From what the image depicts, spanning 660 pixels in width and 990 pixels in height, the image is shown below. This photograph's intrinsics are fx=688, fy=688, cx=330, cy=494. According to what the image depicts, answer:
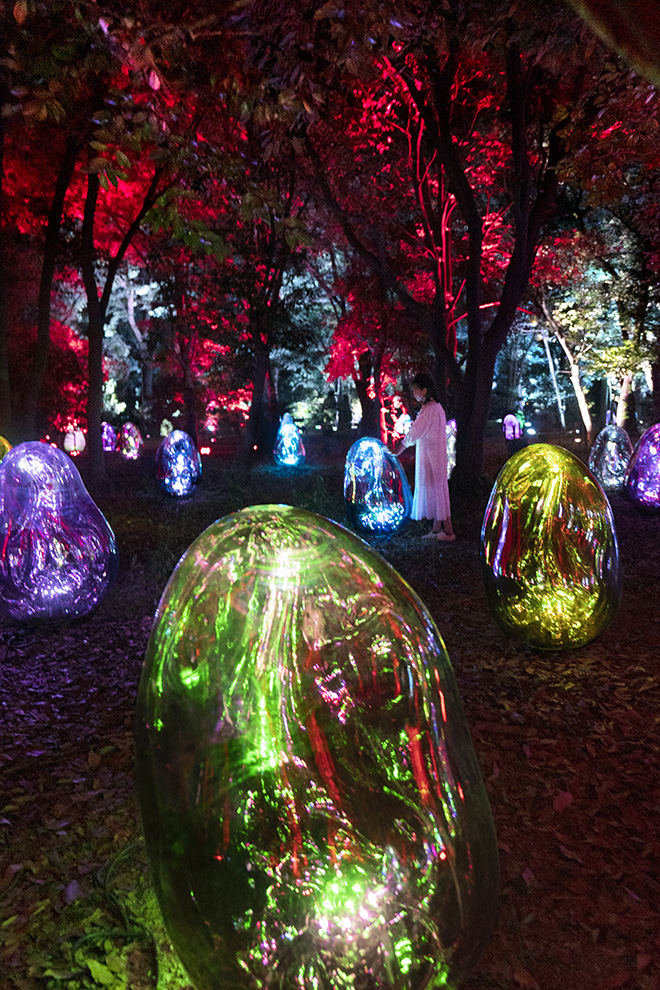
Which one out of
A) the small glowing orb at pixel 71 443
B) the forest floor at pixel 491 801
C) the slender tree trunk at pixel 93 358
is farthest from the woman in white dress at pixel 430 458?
the small glowing orb at pixel 71 443

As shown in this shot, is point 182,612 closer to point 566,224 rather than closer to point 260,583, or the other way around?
point 260,583

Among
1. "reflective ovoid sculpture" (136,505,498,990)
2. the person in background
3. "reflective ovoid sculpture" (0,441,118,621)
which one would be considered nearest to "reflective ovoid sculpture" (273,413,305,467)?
the person in background

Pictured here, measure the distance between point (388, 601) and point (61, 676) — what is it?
3.86m

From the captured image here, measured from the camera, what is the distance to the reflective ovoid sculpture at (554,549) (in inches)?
188

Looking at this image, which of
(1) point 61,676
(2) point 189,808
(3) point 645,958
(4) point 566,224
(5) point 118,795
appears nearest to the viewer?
(2) point 189,808

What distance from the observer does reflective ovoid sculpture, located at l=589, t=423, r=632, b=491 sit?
13297 millimetres

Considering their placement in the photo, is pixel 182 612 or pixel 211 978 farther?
pixel 182 612

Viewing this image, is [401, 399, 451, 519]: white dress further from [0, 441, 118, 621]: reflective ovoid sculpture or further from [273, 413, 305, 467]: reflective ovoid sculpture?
[273, 413, 305, 467]: reflective ovoid sculpture

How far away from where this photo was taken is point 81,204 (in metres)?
16.5

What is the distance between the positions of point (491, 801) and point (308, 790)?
1671mm


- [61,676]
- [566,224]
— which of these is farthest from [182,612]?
[566,224]

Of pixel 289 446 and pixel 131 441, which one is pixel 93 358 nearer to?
pixel 289 446

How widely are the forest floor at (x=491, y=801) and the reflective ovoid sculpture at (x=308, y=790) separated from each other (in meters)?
0.55

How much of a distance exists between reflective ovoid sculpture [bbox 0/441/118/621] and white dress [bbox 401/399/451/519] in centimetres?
445
